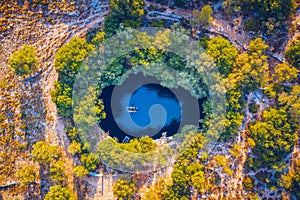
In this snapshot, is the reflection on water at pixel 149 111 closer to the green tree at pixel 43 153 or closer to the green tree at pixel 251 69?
the green tree at pixel 251 69

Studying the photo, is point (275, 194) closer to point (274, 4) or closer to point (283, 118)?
point (283, 118)

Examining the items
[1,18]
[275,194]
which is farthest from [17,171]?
[275,194]

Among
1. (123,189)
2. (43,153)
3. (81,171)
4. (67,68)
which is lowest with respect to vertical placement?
(123,189)

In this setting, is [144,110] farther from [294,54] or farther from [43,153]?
[294,54]

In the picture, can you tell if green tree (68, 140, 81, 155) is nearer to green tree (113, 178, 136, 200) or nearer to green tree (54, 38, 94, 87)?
green tree (113, 178, 136, 200)

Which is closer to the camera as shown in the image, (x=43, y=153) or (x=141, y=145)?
(x=43, y=153)

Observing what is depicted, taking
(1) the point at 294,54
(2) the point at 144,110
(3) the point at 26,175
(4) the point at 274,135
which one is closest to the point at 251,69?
(1) the point at 294,54

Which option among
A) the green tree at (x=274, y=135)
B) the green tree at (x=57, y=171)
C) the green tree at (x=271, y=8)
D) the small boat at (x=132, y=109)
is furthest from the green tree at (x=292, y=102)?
the green tree at (x=57, y=171)
